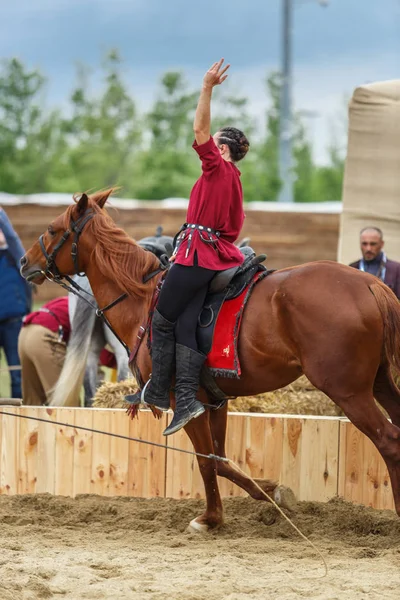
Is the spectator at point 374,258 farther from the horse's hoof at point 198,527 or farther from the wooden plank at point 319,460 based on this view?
the horse's hoof at point 198,527

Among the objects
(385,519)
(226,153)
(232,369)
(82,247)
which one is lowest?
(385,519)

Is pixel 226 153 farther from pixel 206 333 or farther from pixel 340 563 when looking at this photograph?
pixel 340 563

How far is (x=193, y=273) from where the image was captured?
Answer: 587 centimetres

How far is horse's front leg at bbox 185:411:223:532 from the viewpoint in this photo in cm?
607

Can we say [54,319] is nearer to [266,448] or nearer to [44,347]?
[44,347]

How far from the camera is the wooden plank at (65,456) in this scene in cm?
704

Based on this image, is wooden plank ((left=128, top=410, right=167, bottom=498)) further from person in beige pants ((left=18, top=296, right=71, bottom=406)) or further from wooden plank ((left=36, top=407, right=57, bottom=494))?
person in beige pants ((left=18, top=296, right=71, bottom=406))

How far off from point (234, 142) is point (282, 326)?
118 cm

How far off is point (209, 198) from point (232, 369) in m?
1.05

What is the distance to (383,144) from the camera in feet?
35.1

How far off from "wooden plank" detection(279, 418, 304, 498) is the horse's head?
182 cm

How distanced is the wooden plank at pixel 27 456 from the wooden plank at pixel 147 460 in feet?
2.34

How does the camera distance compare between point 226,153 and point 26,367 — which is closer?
point 226,153

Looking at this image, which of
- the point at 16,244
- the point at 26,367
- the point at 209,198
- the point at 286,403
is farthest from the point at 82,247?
the point at 16,244
